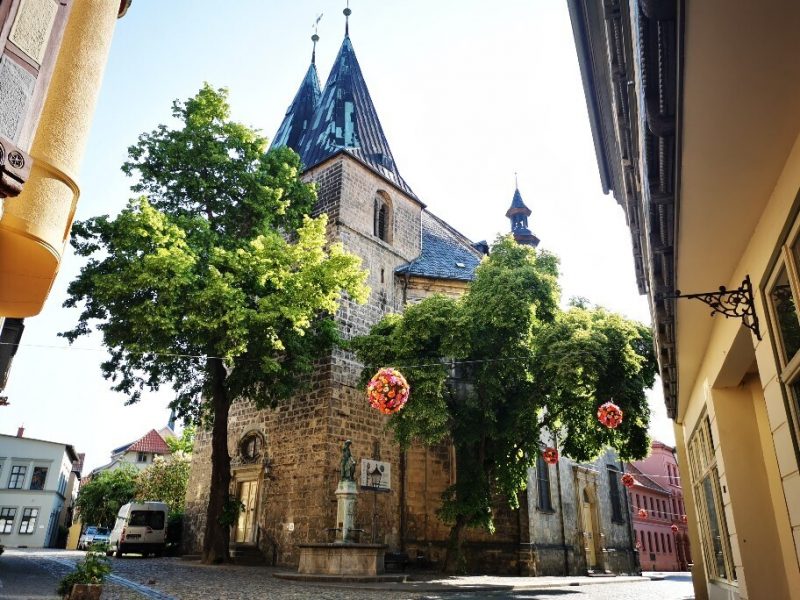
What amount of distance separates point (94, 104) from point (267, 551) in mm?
17128

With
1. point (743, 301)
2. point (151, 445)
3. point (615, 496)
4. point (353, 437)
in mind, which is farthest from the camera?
point (151, 445)

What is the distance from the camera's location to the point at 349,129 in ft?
85.5

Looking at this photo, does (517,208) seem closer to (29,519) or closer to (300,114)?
(300,114)

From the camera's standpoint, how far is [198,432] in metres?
24.3

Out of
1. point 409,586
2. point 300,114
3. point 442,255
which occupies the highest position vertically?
point 300,114

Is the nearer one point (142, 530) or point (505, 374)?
point (505, 374)

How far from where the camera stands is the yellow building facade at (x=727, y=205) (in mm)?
2918

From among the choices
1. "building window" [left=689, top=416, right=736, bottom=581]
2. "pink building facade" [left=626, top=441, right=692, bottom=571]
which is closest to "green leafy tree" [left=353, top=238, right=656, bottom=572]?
"building window" [left=689, top=416, right=736, bottom=581]

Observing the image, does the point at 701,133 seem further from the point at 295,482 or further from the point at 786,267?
the point at 295,482

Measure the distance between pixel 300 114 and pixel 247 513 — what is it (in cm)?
2076

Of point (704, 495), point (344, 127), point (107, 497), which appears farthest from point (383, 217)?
point (107, 497)

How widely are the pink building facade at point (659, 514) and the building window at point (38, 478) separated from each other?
42740 millimetres

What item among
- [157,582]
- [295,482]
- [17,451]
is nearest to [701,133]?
[157,582]

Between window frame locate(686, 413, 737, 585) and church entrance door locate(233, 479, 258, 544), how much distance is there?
46.2 feet
